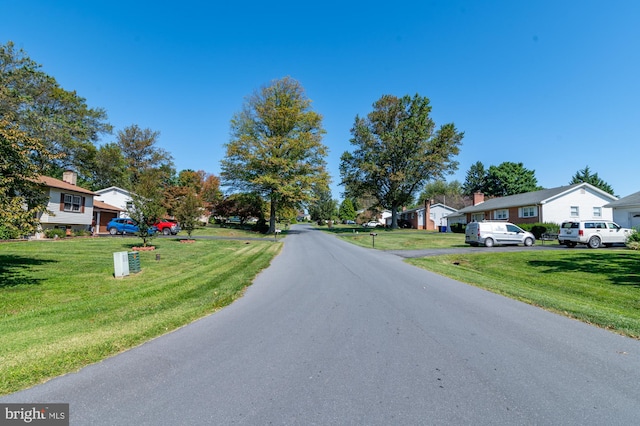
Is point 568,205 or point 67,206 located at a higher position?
point 568,205

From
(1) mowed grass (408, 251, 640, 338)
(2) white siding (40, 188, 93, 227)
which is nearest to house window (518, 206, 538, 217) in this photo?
(1) mowed grass (408, 251, 640, 338)

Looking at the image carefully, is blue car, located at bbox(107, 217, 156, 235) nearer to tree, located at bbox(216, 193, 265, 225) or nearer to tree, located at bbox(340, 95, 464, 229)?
tree, located at bbox(216, 193, 265, 225)

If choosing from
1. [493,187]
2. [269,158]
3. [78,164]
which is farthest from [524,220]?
[78,164]

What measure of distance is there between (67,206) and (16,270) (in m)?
20.8

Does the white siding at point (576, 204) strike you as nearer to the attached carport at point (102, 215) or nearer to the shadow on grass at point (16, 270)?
the shadow on grass at point (16, 270)

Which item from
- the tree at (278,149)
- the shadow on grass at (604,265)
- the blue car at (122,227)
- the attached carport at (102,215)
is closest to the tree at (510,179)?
the tree at (278,149)

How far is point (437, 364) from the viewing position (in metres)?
3.87

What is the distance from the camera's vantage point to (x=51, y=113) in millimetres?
34344

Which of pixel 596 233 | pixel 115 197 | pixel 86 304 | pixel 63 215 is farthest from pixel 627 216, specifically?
pixel 115 197

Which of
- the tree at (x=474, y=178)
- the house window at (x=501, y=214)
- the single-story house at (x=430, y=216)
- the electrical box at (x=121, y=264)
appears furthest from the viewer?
the tree at (x=474, y=178)

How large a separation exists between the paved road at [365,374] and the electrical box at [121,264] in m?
5.72

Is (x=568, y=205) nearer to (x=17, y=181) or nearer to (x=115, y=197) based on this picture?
(x=17, y=181)

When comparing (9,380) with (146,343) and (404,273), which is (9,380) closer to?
(146,343)

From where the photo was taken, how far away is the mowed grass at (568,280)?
6.60 m
